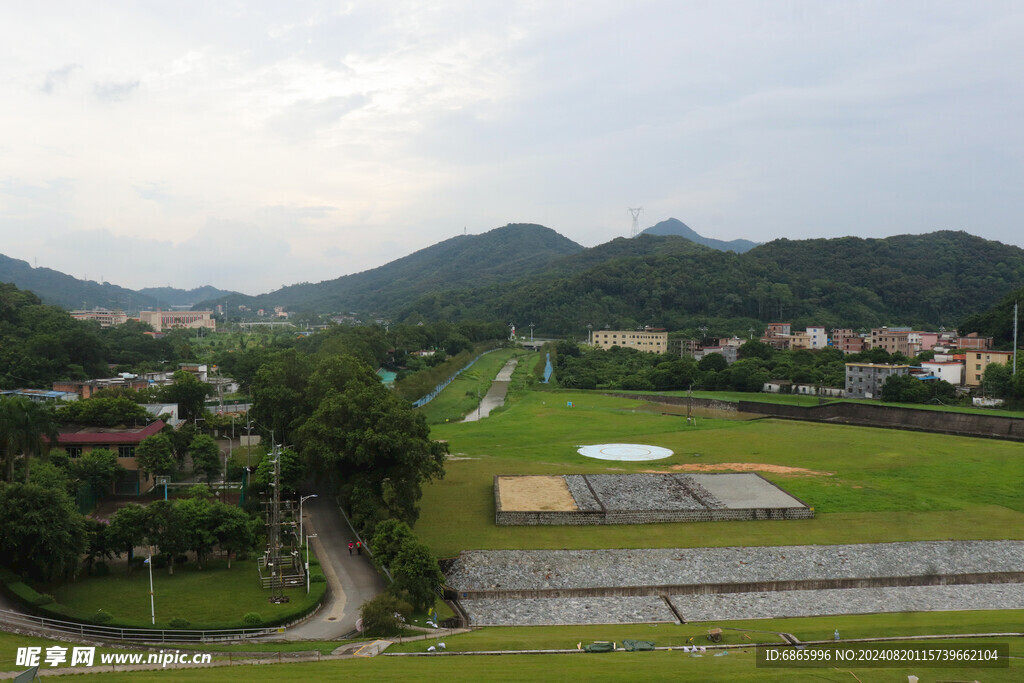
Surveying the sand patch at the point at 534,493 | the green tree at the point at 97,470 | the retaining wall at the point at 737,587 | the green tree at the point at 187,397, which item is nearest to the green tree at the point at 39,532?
the green tree at the point at 97,470

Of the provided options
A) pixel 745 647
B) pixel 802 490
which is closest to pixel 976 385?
pixel 802 490

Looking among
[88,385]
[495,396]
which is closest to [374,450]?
[88,385]

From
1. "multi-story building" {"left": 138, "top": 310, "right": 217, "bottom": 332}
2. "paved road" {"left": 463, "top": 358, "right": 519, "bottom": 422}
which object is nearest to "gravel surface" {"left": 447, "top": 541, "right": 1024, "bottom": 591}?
"paved road" {"left": 463, "top": 358, "right": 519, "bottom": 422}

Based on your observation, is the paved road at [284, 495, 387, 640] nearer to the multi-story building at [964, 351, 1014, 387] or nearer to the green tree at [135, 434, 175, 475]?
the green tree at [135, 434, 175, 475]

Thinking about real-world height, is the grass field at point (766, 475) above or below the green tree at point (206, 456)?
below

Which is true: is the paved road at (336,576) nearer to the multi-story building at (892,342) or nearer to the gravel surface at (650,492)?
the gravel surface at (650,492)
